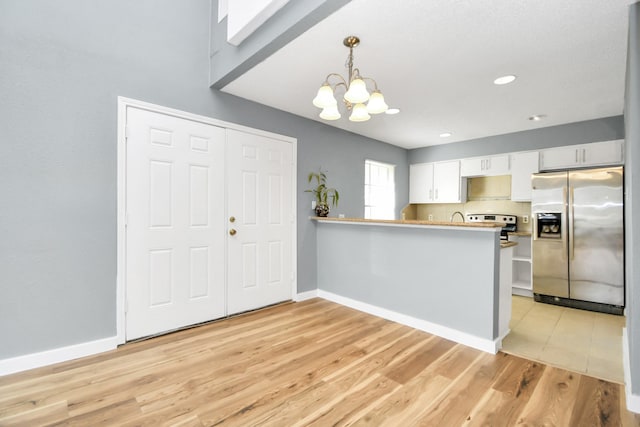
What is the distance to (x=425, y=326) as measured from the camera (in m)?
3.04

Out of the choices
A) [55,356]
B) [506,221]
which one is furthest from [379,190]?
[55,356]

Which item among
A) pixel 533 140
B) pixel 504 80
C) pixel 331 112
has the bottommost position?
pixel 331 112

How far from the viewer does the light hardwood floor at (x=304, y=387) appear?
69.1 inches

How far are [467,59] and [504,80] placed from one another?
67 centimetres

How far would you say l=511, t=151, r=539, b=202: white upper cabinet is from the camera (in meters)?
4.51

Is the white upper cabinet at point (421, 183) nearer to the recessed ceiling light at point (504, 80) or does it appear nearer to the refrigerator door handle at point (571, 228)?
the refrigerator door handle at point (571, 228)

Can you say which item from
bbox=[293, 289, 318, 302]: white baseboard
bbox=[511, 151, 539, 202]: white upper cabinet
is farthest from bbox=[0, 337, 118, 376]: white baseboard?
bbox=[511, 151, 539, 202]: white upper cabinet

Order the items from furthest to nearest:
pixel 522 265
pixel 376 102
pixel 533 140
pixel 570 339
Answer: pixel 522 265
pixel 533 140
pixel 570 339
pixel 376 102

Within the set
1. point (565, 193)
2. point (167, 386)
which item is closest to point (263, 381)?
point (167, 386)

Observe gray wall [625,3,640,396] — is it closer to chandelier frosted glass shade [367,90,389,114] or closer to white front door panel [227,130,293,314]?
chandelier frosted glass shade [367,90,389,114]

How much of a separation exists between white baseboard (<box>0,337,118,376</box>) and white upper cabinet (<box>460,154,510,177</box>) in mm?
5460

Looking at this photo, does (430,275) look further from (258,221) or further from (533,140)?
(533,140)

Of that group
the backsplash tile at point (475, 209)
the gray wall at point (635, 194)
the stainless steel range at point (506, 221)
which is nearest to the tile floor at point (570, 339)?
the gray wall at point (635, 194)

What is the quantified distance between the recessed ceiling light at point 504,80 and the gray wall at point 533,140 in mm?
2092
